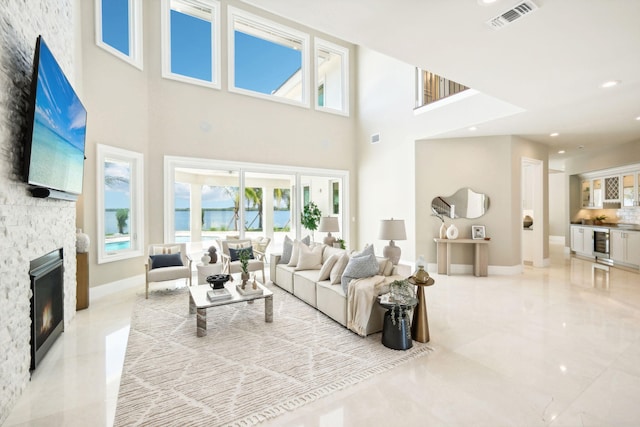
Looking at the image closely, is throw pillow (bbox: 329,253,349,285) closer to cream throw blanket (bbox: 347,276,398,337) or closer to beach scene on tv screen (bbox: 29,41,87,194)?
cream throw blanket (bbox: 347,276,398,337)

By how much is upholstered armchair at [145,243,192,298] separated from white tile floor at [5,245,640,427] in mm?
587

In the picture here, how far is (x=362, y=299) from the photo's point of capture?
329 centimetres

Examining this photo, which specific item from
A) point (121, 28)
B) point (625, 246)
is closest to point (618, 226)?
point (625, 246)

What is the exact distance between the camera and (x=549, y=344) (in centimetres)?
313

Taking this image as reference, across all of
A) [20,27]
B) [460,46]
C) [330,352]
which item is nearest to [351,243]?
[330,352]

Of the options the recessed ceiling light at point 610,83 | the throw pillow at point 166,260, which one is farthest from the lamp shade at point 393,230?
the throw pillow at point 166,260

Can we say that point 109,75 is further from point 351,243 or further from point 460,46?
point 351,243

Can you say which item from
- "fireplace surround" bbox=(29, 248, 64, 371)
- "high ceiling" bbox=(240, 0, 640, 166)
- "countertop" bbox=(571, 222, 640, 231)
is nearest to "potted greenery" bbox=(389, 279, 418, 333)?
"high ceiling" bbox=(240, 0, 640, 166)

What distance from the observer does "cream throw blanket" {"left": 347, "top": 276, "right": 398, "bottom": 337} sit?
3283mm

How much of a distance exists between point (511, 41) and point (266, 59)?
5923 millimetres

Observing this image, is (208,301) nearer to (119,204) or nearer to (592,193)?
(119,204)

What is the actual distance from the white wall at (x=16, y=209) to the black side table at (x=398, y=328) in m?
3.07

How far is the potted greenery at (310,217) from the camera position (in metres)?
7.59

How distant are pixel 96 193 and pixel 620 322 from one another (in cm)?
764
